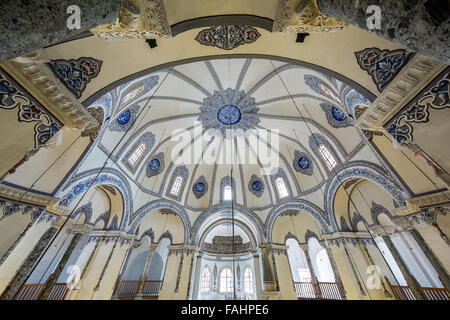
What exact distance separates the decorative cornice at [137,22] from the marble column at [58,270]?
8816 millimetres

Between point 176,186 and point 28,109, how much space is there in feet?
31.5

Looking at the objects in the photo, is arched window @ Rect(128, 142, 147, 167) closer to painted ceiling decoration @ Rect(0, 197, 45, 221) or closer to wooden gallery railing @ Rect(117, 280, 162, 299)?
painted ceiling decoration @ Rect(0, 197, 45, 221)

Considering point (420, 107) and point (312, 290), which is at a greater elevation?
point (420, 107)

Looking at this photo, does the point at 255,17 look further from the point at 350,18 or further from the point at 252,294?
the point at 252,294

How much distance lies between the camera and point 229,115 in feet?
33.9

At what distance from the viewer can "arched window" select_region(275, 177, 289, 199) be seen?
11.6m

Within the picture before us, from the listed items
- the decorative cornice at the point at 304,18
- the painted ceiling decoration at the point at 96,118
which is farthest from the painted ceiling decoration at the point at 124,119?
the decorative cornice at the point at 304,18

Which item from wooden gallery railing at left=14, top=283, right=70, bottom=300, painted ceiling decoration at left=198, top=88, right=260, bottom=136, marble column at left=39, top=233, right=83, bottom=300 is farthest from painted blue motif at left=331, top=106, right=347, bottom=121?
wooden gallery railing at left=14, top=283, right=70, bottom=300

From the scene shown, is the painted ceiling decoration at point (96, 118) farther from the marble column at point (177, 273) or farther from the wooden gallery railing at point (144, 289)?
the wooden gallery railing at point (144, 289)

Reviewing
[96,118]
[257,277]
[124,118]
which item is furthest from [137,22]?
[257,277]

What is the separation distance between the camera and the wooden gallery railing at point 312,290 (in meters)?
9.20

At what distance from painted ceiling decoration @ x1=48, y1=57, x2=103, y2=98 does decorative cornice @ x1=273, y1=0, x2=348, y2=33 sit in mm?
3487
